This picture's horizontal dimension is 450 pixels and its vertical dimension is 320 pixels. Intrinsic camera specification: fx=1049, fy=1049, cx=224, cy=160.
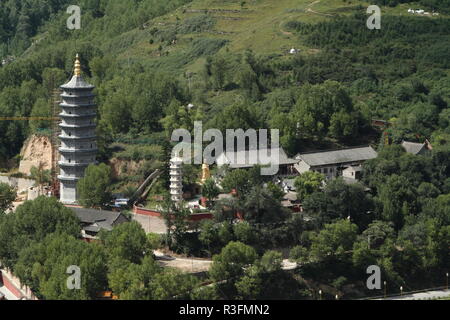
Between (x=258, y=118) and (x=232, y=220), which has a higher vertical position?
(x=258, y=118)

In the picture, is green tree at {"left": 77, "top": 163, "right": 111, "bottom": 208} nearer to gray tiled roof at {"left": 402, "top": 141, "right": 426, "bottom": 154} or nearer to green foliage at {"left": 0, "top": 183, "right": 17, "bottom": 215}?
green foliage at {"left": 0, "top": 183, "right": 17, "bottom": 215}

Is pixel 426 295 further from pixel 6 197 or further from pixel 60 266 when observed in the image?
pixel 6 197

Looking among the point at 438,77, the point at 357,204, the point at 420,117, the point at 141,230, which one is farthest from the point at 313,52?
the point at 141,230

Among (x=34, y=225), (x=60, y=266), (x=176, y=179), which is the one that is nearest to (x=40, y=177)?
(x=176, y=179)

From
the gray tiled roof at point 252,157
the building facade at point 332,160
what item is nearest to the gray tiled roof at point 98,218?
the gray tiled roof at point 252,157

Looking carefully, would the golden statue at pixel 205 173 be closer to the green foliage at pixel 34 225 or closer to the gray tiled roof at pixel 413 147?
the green foliage at pixel 34 225

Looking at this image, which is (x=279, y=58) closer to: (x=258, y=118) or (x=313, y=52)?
(x=313, y=52)
